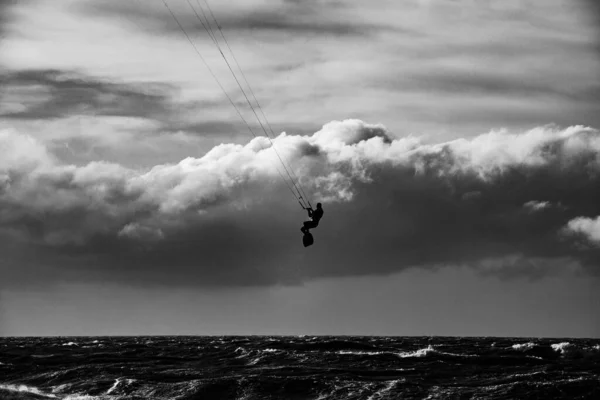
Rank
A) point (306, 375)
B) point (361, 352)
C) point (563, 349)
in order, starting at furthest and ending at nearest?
point (563, 349)
point (361, 352)
point (306, 375)

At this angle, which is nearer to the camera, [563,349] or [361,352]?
[361,352]

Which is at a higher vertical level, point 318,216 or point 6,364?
point 318,216

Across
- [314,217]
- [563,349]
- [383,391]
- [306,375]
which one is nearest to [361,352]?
[563,349]

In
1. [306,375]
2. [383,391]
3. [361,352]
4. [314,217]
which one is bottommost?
[383,391]

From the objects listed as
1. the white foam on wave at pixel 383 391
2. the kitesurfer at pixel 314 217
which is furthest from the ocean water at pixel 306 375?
the kitesurfer at pixel 314 217

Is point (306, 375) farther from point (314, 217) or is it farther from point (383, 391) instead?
point (314, 217)

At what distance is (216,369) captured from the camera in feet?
207

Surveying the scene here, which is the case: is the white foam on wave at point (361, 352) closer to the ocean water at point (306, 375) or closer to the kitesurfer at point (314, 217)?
the ocean water at point (306, 375)

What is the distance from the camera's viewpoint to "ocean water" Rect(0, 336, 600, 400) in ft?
153

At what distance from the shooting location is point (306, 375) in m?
55.0

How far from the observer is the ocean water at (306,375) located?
4656cm

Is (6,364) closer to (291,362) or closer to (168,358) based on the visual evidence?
(168,358)

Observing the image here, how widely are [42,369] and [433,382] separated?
3366cm

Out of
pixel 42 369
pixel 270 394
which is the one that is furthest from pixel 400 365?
pixel 42 369
